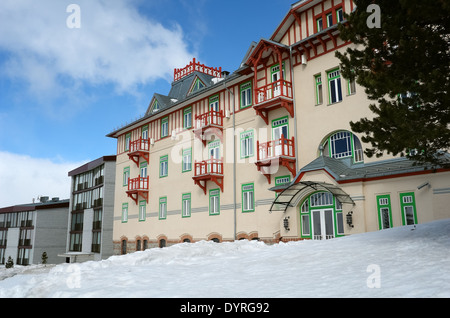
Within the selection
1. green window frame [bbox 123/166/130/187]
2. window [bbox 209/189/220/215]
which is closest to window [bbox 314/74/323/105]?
window [bbox 209/189/220/215]

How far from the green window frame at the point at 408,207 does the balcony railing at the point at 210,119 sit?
43.2 ft

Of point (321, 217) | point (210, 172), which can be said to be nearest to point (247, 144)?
point (210, 172)

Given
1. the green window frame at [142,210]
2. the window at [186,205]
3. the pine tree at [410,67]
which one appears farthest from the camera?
the green window frame at [142,210]

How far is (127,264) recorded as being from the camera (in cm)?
1294

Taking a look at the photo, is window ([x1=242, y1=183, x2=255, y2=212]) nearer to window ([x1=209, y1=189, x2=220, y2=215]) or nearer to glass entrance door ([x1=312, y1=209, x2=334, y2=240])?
window ([x1=209, y1=189, x2=220, y2=215])

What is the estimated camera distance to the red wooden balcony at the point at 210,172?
25109 mm

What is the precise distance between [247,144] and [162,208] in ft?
33.8

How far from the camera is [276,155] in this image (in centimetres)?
2098

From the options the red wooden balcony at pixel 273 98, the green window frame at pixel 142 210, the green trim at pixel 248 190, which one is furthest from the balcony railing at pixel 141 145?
the red wooden balcony at pixel 273 98

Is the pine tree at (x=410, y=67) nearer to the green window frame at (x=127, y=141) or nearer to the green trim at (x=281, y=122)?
the green trim at (x=281, y=122)
